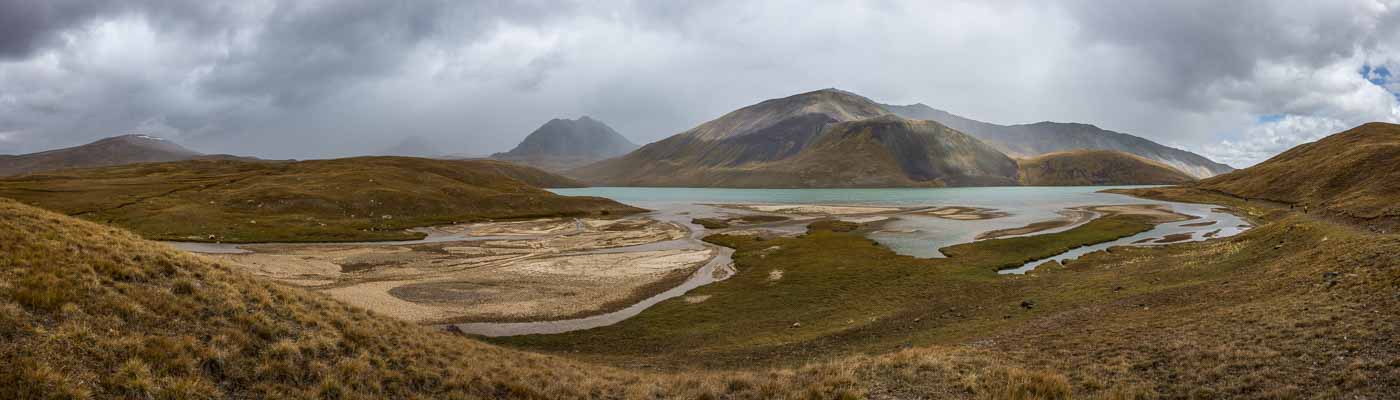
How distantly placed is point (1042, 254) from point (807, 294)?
32.3 meters

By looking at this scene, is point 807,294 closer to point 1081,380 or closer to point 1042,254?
point 1081,380

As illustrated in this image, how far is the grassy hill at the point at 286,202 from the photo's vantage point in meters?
75.2

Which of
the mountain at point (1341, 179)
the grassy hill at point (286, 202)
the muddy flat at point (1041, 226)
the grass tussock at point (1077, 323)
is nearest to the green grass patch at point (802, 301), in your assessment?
the grass tussock at point (1077, 323)

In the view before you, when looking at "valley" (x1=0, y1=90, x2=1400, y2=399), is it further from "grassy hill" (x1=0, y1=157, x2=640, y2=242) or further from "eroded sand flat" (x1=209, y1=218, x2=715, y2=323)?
"grassy hill" (x1=0, y1=157, x2=640, y2=242)

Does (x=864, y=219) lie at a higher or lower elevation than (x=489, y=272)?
higher

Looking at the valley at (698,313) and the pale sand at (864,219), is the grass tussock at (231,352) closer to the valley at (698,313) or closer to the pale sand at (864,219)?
the valley at (698,313)

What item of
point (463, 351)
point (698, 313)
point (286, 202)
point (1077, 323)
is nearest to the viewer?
point (463, 351)

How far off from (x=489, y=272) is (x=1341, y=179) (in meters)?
145

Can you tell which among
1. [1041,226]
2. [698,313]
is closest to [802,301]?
[698,313]

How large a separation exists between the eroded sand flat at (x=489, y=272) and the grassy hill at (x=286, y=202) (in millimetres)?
15807

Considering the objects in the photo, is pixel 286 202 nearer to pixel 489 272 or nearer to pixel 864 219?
pixel 489 272

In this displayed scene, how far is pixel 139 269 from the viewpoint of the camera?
52.0 ft

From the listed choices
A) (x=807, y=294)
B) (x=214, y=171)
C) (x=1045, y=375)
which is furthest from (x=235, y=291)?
(x=214, y=171)

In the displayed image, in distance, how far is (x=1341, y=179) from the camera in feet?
321
